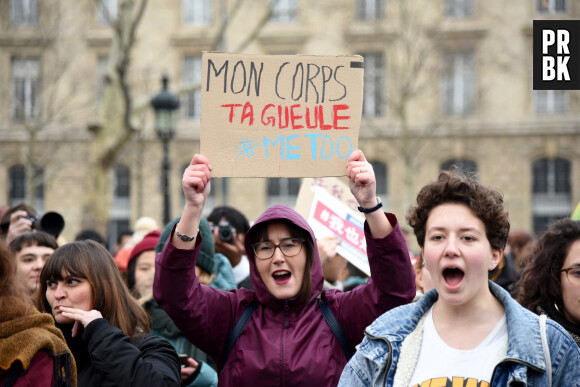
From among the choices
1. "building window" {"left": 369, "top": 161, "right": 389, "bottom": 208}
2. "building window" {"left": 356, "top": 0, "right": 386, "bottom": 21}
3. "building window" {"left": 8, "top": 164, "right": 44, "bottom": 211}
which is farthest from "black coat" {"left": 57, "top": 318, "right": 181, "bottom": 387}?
"building window" {"left": 8, "top": 164, "right": 44, "bottom": 211}

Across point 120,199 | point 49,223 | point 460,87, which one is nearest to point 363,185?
point 49,223

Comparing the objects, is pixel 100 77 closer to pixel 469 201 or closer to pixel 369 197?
pixel 369 197

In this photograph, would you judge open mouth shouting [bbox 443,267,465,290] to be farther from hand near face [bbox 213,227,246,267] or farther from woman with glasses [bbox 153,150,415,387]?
hand near face [bbox 213,227,246,267]

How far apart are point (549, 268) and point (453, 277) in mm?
1094

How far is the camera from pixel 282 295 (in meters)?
3.32

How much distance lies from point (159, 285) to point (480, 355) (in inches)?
50.6

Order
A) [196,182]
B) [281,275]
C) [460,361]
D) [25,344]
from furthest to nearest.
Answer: [281,275] → [196,182] → [25,344] → [460,361]

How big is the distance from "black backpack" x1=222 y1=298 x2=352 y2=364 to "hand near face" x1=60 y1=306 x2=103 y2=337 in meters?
0.54

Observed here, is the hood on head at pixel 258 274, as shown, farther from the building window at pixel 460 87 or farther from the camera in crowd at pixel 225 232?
the building window at pixel 460 87

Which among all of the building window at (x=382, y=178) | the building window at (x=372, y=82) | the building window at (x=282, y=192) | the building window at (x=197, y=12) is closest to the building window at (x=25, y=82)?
the building window at (x=197, y=12)

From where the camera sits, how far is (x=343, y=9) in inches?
1163

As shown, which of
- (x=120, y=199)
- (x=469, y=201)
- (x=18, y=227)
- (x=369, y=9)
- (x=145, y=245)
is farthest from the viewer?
(x=120, y=199)

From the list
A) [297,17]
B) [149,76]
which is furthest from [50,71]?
[297,17]

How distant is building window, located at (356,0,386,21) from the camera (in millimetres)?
29469
